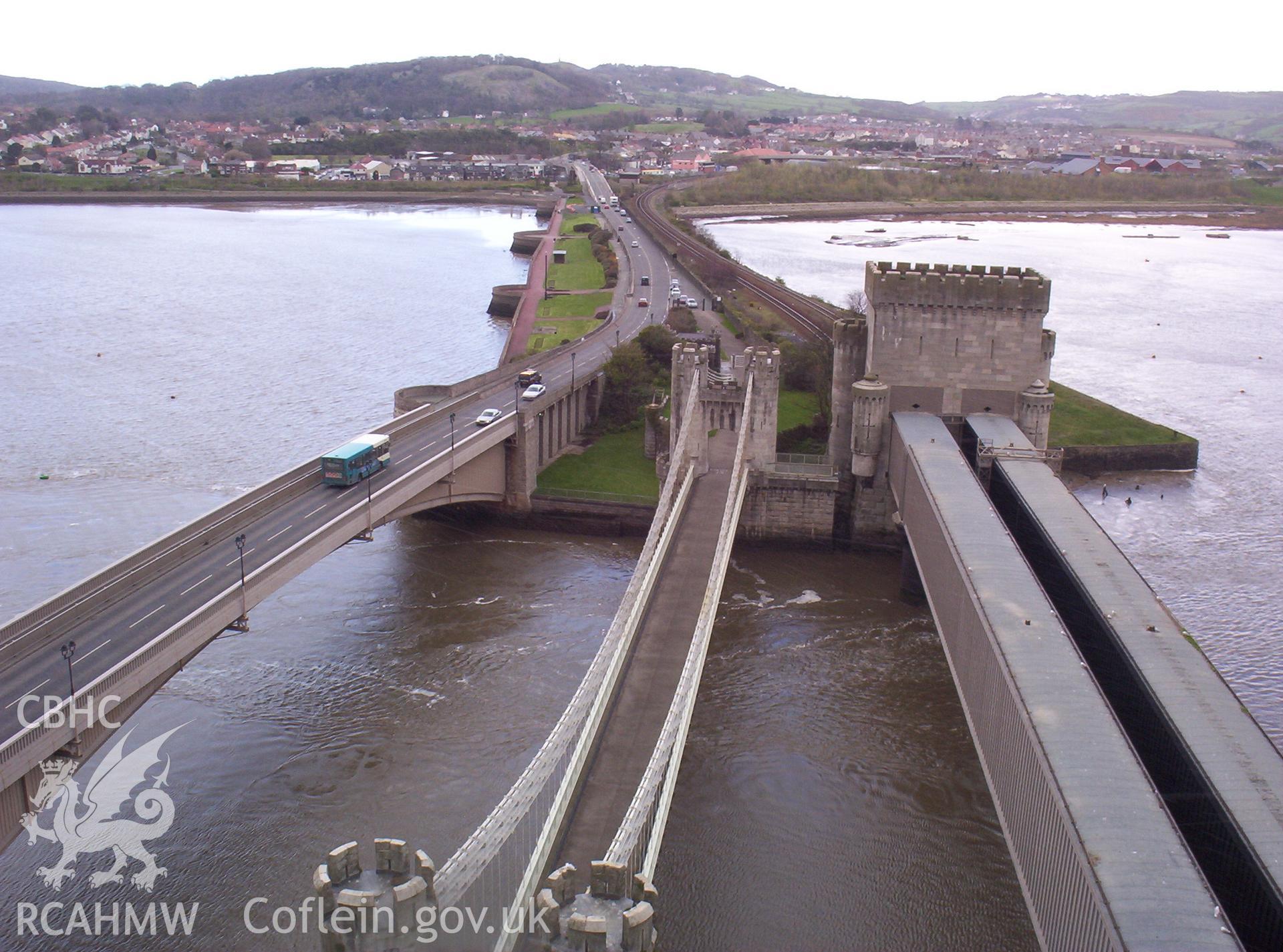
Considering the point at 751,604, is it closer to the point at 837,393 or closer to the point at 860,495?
the point at 860,495

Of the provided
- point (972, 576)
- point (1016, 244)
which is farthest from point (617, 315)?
point (1016, 244)

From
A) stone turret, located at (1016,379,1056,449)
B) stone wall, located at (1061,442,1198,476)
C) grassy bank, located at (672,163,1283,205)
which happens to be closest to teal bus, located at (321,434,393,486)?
stone turret, located at (1016,379,1056,449)

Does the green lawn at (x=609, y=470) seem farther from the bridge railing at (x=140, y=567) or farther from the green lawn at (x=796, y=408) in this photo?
the bridge railing at (x=140, y=567)

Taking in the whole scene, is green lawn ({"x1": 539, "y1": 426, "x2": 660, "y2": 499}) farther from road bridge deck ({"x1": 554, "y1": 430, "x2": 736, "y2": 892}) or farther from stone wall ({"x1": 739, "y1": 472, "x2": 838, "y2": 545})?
road bridge deck ({"x1": 554, "y1": 430, "x2": 736, "y2": 892})

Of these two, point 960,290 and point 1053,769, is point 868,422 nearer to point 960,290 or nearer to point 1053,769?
point 960,290

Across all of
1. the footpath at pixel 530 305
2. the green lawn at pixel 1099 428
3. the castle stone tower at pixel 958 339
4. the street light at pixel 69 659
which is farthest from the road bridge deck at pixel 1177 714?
the footpath at pixel 530 305

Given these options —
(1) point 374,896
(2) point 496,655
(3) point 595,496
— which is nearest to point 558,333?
(3) point 595,496

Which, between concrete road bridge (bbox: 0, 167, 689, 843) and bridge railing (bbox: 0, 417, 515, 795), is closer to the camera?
bridge railing (bbox: 0, 417, 515, 795)
